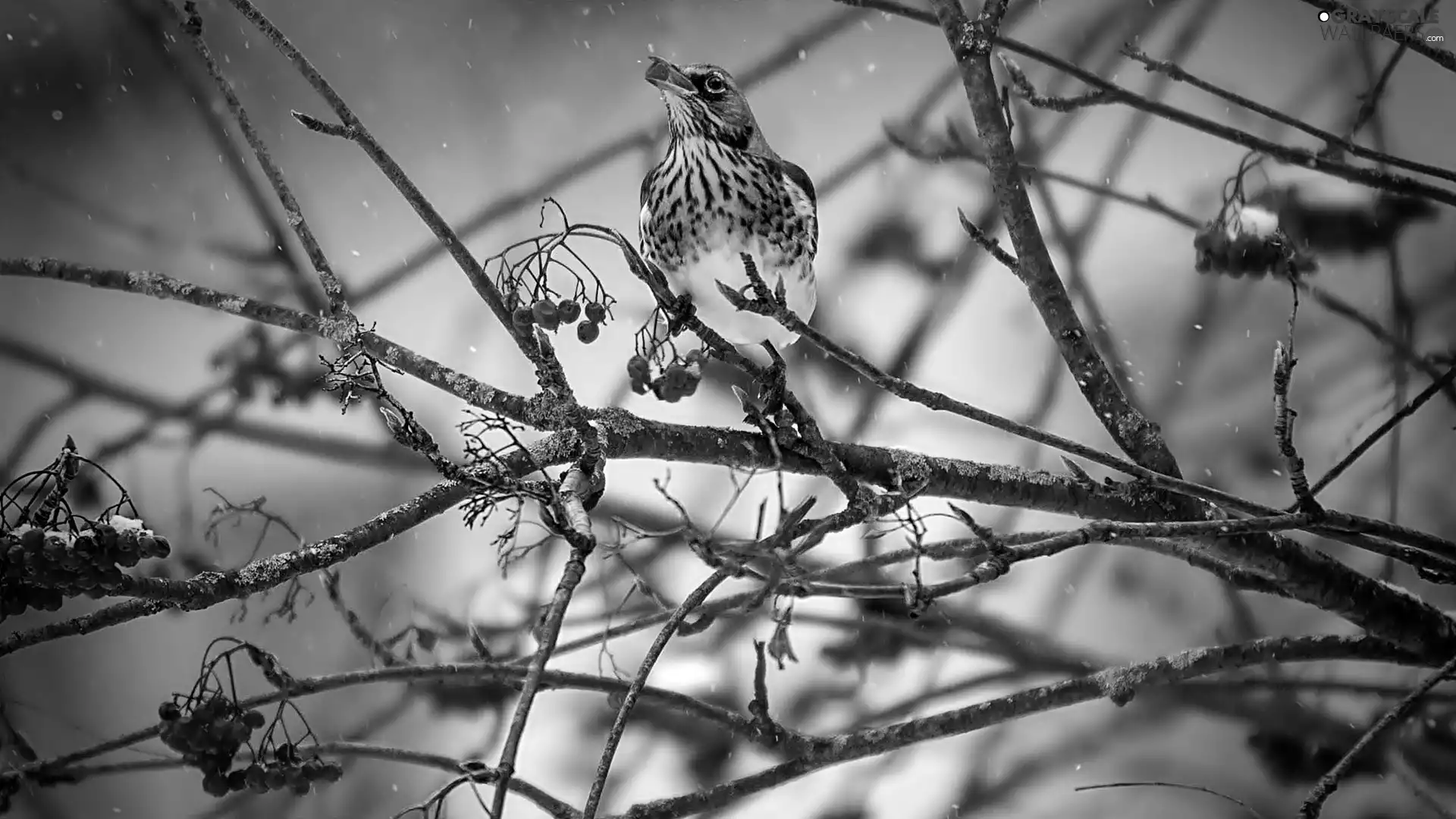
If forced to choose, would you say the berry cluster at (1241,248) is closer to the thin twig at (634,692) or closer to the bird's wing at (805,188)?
the bird's wing at (805,188)

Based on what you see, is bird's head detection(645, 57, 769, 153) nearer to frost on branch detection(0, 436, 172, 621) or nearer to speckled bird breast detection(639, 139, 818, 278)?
speckled bird breast detection(639, 139, 818, 278)

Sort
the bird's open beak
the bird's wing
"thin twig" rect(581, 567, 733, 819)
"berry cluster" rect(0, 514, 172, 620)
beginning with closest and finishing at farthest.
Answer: "thin twig" rect(581, 567, 733, 819)
"berry cluster" rect(0, 514, 172, 620)
the bird's open beak
the bird's wing

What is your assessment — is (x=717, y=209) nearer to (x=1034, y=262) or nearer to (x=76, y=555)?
(x=1034, y=262)

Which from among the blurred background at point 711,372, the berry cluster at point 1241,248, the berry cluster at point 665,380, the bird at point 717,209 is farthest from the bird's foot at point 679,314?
the blurred background at point 711,372

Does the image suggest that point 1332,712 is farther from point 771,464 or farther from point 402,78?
point 402,78

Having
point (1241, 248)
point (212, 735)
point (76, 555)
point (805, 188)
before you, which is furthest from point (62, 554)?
point (1241, 248)

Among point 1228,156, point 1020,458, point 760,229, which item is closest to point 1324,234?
point 1228,156

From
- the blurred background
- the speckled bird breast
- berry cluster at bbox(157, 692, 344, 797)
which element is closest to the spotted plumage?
the speckled bird breast
